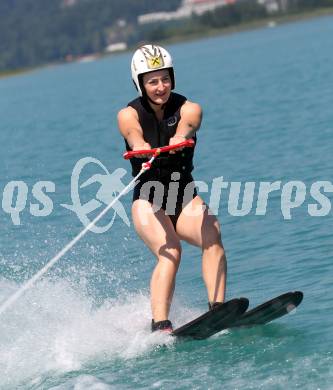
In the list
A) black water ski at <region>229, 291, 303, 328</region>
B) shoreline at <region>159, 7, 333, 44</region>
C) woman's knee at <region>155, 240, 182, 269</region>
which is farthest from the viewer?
shoreline at <region>159, 7, 333, 44</region>

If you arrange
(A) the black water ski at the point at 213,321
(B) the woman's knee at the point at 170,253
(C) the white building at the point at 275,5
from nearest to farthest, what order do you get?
(A) the black water ski at the point at 213,321
(B) the woman's knee at the point at 170,253
(C) the white building at the point at 275,5

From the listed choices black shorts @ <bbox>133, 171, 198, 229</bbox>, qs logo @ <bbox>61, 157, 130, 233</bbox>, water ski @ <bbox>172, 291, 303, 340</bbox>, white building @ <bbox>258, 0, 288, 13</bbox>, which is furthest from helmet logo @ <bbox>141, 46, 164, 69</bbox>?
white building @ <bbox>258, 0, 288, 13</bbox>

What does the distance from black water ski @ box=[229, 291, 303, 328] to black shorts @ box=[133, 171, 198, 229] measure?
41.9 inches

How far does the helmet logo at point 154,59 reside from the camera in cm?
920

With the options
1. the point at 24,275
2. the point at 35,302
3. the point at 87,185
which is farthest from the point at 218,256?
the point at 87,185

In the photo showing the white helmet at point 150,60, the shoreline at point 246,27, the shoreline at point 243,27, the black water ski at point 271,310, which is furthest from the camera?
the shoreline at point 243,27

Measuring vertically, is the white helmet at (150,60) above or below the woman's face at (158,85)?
above

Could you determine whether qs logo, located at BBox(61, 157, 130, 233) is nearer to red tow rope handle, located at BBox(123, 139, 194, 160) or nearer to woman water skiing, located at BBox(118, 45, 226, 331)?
woman water skiing, located at BBox(118, 45, 226, 331)

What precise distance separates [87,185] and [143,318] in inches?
421

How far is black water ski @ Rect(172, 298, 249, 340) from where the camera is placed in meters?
8.78

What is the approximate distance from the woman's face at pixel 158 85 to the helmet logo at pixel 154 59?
0.06 meters

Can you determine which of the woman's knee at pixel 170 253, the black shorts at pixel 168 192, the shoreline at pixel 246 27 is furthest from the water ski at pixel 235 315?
the shoreline at pixel 246 27

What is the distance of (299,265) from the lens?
37.3 ft

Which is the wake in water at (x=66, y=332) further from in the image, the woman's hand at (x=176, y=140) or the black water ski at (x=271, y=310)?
the woman's hand at (x=176, y=140)
